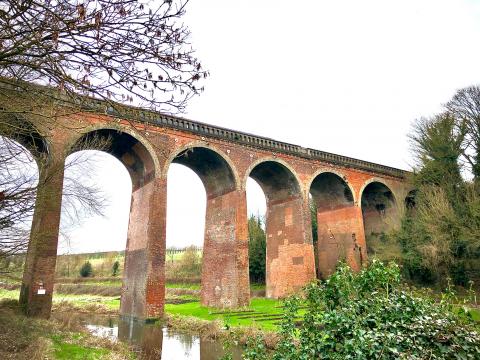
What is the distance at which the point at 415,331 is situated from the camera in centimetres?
353

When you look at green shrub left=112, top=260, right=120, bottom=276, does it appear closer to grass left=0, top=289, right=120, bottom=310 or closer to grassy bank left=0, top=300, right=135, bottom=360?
grass left=0, top=289, right=120, bottom=310

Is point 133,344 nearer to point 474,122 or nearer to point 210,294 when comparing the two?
point 210,294

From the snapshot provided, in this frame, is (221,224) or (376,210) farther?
(376,210)

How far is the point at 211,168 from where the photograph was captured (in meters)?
19.2

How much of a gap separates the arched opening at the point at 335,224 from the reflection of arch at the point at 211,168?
22.7 ft

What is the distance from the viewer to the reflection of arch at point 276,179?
20.7 metres

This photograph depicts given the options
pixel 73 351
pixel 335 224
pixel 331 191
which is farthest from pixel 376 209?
pixel 73 351

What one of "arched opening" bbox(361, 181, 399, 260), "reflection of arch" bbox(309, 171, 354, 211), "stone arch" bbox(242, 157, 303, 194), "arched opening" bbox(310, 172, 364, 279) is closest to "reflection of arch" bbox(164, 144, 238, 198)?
"stone arch" bbox(242, 157, 303, 194)

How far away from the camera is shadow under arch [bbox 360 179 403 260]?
25031mm

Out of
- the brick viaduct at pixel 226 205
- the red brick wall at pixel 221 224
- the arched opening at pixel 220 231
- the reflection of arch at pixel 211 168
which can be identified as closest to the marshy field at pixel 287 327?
the arched opening at pixel 220 231

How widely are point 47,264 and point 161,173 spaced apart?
5.87 m

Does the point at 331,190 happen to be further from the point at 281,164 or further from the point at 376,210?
the point at 281,164

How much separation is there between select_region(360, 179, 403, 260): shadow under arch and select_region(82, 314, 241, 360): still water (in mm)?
16717

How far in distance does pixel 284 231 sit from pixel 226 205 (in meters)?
4.70
